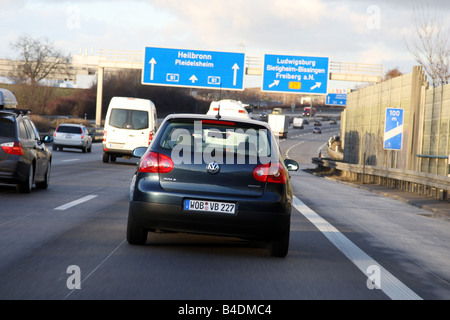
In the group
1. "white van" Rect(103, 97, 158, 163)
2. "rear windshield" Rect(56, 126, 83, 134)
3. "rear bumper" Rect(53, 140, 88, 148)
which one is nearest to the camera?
"white van" Rect(103, 97, 158, 163)

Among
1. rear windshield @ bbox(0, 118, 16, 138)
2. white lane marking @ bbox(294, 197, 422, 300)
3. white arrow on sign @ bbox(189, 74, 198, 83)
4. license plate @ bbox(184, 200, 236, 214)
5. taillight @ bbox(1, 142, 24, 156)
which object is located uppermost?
white arrow on sign @ bbox(189, 74, 198, 83)

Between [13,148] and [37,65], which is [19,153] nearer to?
[13,148]

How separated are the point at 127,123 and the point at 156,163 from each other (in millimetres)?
19631

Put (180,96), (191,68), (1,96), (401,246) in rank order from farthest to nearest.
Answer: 1. (180,96)
2. (191,68)
3. (1,96)
4. (401,246)

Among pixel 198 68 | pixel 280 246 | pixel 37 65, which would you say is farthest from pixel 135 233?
pixel 37 65

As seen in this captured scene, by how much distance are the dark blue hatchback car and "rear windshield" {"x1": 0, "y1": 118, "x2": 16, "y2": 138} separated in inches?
248

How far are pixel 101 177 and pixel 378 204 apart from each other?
7.71 metres

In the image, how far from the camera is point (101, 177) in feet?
63.5

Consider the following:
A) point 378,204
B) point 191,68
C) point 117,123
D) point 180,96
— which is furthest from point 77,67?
point 378,204

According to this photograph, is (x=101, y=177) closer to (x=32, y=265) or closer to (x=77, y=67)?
(x=32, y=265)

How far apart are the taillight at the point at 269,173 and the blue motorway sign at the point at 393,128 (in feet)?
50.3

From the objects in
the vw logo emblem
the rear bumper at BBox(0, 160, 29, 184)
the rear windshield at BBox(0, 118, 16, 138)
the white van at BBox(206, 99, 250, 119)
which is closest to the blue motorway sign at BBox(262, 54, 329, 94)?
the white van at BBox(206, 99, 250, 119)

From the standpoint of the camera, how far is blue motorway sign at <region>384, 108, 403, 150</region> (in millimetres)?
21938

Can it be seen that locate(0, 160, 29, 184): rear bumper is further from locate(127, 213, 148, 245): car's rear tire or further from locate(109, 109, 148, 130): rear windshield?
locate(109, 109, 148, 130): rear windshield
